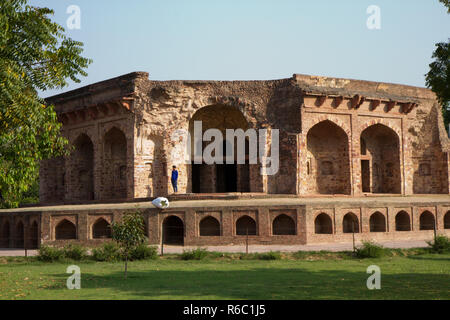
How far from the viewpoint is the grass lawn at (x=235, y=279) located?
877cm

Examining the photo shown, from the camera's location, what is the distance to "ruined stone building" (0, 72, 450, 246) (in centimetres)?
1753

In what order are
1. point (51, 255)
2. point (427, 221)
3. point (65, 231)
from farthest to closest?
point (427, 221)
point (65, 231)
point (51, 255)

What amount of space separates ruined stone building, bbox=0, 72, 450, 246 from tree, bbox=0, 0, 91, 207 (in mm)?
7453

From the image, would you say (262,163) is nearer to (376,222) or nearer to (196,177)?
(196,177)

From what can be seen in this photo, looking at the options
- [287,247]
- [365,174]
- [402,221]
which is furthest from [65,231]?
[365,174]

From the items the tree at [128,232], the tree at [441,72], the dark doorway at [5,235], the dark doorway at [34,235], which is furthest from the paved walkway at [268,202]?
A: the tree at [441,72]

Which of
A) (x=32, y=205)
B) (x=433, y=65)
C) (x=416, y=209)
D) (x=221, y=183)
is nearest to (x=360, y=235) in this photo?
(x=416, y=209)

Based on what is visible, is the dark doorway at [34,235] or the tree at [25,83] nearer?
the tree at [25,83]

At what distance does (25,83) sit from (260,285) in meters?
6.18

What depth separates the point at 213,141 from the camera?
21969 mm

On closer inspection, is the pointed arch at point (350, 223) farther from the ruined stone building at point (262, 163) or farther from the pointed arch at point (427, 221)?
the pointed arch at point (427, 221)

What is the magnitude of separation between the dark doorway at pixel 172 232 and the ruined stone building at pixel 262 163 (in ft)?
0.29
